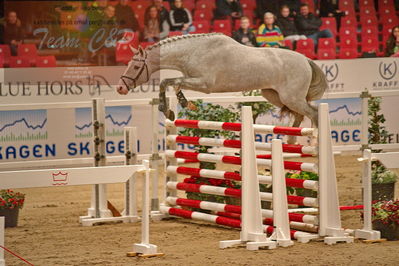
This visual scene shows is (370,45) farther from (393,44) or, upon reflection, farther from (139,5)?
(139,5)

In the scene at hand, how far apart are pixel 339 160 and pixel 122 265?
6.24 m

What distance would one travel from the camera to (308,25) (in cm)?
1291

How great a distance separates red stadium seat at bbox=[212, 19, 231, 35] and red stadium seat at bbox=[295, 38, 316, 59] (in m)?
1.03

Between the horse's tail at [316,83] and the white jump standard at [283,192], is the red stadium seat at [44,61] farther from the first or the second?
the horse's tail at [316,83]

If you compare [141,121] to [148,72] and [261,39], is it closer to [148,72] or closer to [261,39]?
[261,39]

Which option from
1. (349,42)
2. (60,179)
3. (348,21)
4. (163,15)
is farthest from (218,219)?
(348,21)

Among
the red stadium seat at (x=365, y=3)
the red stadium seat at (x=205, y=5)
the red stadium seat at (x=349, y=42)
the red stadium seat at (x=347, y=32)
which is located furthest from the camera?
the red stadium seat at (x=365, y=3)

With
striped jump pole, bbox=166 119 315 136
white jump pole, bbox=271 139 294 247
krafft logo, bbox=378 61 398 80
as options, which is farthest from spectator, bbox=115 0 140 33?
white jump pole, bbox=271 139 294 247

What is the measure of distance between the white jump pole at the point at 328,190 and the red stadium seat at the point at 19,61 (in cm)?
503

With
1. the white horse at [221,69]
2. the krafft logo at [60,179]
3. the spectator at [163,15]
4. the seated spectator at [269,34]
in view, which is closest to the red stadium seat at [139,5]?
the spectator at [163,15]

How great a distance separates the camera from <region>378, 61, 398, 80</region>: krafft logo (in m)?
12.2

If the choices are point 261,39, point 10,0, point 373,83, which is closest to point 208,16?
point 261,39

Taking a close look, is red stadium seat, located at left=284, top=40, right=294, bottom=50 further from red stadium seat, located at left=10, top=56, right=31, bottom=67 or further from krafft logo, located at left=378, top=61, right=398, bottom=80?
red stadium seat, located at left=10, top=56, right=31, bottom=67

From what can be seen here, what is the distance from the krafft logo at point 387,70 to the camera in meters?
12.2
